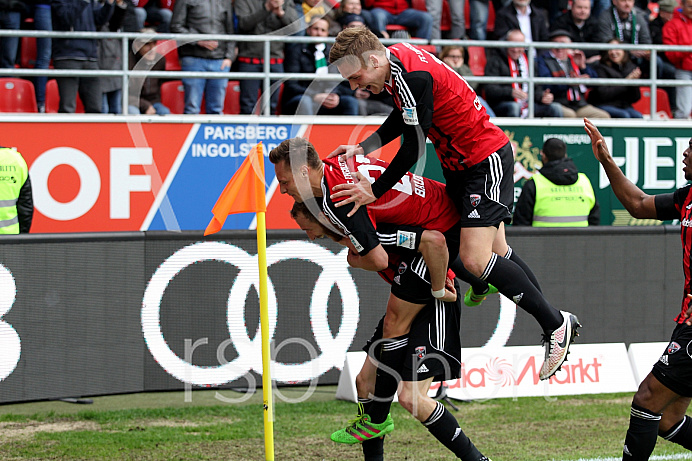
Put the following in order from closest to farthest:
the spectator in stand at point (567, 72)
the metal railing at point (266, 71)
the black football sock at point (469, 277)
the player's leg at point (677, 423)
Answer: the player's leg at point (677, 423) → the black football sock at point (469, 277) → the metal railing at point (266, 71) → the spectator in stand at point (567, 72)

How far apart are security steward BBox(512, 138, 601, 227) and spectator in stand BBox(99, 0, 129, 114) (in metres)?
5.45

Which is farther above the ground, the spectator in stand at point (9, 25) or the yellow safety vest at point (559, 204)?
the spectator in stand at point (9, 25)

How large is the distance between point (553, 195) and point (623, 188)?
462 cm

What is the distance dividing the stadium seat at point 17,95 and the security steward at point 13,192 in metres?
2.63

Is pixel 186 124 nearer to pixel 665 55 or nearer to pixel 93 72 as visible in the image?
pixel 93 72

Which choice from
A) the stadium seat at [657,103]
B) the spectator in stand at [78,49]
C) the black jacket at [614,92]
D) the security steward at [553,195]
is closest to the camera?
the security steward at [553,195]

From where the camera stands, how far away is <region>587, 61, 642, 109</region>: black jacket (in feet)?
47.7

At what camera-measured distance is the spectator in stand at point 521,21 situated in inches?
561

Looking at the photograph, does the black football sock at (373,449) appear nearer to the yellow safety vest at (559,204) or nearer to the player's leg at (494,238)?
the player's leg at (494,238)

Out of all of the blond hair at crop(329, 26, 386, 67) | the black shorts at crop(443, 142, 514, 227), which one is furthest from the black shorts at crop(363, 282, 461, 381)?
the blond hair at crop(329, 26, 386, 67)

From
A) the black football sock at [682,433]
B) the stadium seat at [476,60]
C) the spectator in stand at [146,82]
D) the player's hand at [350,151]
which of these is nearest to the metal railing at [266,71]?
the spectator in stand at [146,82]

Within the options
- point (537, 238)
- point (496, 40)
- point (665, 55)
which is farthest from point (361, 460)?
point (665, 55)

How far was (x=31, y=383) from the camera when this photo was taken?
8.69 meters

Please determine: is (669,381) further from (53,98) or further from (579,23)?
(579,23)
